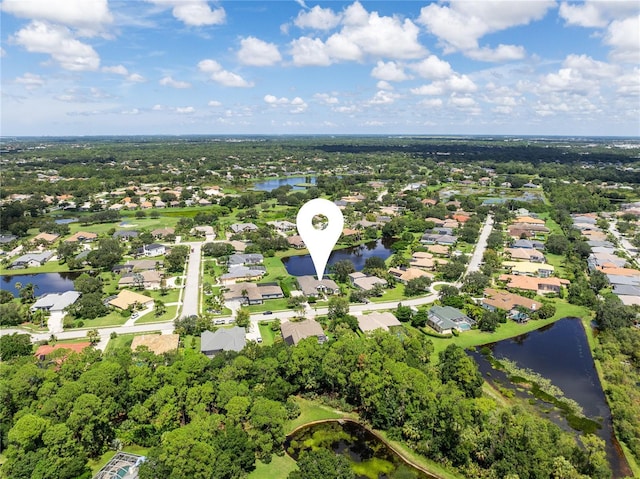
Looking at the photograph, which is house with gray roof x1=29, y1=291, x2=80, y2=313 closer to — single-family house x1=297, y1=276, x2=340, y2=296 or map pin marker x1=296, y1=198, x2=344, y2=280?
single-family house x1=297, y1=276, x2=340, y2=296

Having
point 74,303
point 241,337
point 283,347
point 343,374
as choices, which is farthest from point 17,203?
point 343,374

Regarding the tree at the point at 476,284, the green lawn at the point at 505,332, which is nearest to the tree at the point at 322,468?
the green lawn at the point at 505,332

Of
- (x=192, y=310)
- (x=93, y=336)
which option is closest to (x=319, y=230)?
(x=192, y=310)

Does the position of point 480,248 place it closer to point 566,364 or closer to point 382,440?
point 566,364

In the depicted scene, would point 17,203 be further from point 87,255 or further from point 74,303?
point 74,303

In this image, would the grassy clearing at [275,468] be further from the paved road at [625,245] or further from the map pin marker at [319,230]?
the paved road at [625,245]
